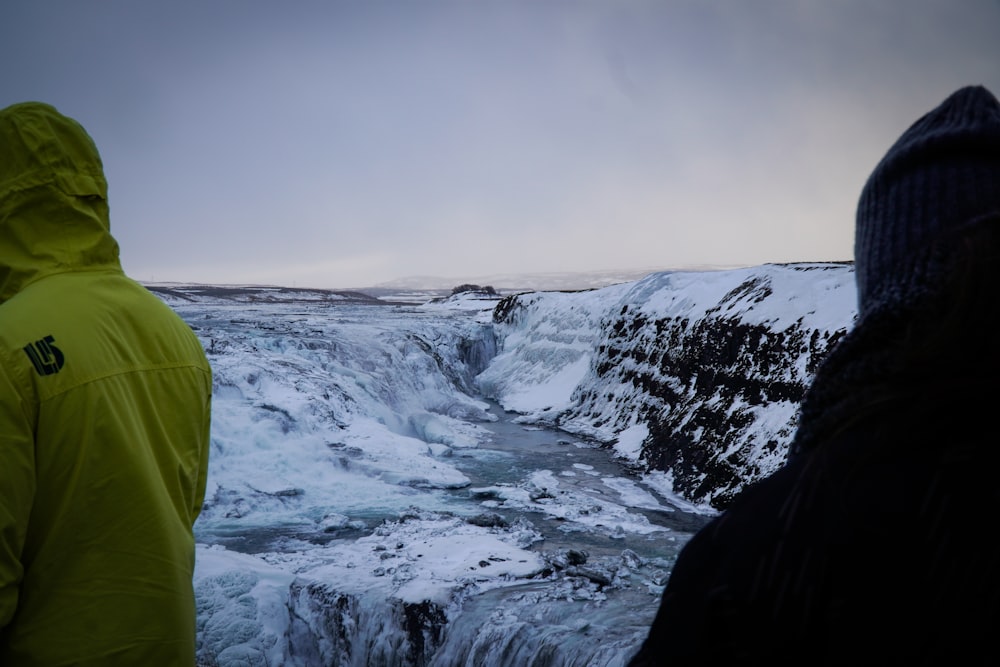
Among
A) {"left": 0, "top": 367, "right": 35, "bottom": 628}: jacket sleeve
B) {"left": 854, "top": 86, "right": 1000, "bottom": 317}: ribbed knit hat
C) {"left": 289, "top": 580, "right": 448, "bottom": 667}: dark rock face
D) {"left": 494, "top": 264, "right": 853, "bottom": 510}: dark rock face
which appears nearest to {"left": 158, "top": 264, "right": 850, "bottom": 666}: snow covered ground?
{"left": 289, "top": 580, "right": 448, "bottom": 667}: dark rock face

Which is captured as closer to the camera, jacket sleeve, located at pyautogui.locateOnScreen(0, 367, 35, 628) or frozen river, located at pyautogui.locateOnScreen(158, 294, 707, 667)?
jacket sleeve, located at pyautogui.locateOnScreen(0, 367, 35, 628)

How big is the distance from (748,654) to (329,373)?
58.7 ft

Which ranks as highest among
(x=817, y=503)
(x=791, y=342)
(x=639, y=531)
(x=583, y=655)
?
(x=817, y=503)

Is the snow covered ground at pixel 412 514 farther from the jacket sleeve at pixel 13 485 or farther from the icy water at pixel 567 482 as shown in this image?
the jacket sleeve at pixel 13 485

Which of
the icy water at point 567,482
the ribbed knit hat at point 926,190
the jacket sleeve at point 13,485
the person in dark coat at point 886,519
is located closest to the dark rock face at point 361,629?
the icy water at point 567,482

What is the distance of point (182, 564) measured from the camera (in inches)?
84.0

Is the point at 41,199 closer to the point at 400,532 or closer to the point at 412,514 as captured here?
the point at 400,532

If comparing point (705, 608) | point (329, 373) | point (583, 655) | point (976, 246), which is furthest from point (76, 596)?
point (329, 373)

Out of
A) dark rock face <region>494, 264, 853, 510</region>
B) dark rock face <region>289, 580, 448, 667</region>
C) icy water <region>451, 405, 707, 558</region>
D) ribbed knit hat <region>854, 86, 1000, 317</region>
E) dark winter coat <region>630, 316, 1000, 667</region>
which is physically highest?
ribbed knit hat <region>854, 86, 1000, 317</region>

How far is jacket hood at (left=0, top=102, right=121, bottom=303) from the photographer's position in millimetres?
2035

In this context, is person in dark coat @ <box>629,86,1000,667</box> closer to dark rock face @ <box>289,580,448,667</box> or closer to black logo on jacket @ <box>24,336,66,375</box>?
black logo on jacket @ <box>24,336,66,375</box>

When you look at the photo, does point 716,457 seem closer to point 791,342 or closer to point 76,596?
point 791,342

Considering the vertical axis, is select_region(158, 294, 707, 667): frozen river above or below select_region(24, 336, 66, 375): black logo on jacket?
below

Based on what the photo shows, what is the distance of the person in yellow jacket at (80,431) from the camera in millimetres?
1797
